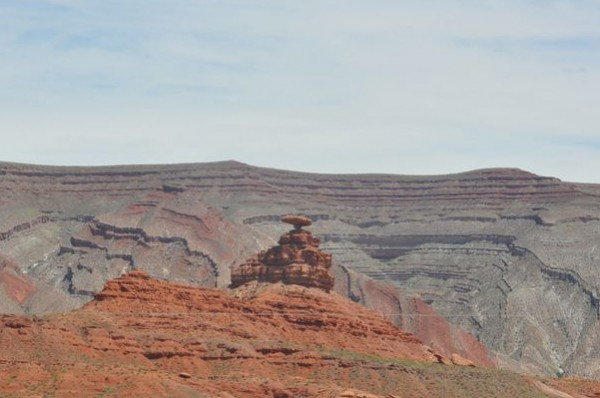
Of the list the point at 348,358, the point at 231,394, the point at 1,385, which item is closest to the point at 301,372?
the point at 348,358

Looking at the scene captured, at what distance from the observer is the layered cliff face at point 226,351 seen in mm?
152125

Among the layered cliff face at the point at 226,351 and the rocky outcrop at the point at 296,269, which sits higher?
the rocky outcrop at the point at 296,269

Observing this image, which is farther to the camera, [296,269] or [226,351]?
[296,269]

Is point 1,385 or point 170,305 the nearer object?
point 1,385

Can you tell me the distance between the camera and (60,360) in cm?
15912

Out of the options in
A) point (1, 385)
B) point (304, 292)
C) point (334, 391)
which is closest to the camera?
point (1, 385)

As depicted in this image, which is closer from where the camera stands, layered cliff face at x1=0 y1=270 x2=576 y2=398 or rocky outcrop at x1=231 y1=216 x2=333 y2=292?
layered cliff face at x1=0 y1=270 x2=576 y2=398

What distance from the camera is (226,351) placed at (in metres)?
170

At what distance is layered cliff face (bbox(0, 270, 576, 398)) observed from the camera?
152 m

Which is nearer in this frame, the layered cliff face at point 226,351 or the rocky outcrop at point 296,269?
the layered cliff face at point 226,351

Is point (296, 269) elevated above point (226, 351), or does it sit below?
above

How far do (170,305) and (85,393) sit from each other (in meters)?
33.7

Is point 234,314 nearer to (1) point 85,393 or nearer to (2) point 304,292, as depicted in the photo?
(2) point 304,292

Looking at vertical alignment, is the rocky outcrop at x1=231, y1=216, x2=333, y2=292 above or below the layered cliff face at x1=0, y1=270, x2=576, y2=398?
above
